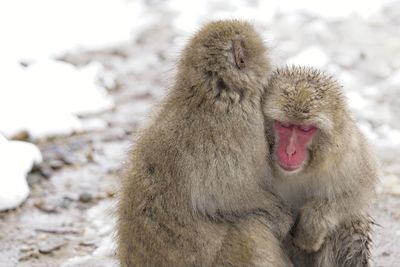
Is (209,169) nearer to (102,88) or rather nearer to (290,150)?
(290,150)

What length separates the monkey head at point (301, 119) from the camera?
4191mm

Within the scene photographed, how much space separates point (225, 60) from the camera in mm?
4137

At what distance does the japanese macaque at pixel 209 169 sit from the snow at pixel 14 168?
71.6 inches

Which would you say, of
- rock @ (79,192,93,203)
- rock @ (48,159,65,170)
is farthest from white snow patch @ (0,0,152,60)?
rock @ (79,192,93,203)

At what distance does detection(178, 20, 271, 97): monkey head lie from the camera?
414 centimetres

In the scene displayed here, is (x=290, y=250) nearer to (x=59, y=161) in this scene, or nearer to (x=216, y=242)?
(x=216, y=242)

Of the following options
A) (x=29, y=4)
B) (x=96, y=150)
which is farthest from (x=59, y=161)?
(x=29, y=4)

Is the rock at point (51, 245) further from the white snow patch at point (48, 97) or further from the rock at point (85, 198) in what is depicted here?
the white snow patch at point (48, 97)

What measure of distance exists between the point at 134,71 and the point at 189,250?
4149 mm

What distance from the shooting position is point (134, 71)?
8211 millimetres

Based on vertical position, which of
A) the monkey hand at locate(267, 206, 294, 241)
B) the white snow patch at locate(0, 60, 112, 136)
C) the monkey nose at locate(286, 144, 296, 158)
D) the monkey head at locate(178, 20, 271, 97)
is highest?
the monkey head at locate(178, 20, 271, 97)

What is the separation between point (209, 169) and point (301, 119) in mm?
459

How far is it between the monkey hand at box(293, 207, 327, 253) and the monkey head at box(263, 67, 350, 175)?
0.26 meters

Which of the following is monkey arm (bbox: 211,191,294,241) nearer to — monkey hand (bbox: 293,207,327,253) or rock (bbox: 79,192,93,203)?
monkey hand (bbox: 293,207,327,253)
